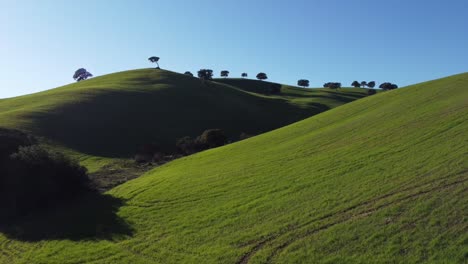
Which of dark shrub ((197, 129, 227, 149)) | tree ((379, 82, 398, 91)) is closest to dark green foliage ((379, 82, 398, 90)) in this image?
tree ((379, 82, 398, 91))

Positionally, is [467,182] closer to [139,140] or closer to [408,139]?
[408,139]

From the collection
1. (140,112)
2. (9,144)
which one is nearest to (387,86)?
(140,112)

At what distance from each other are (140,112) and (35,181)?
186 ft

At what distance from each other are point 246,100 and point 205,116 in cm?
3034

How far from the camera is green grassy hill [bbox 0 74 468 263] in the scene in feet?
54.2

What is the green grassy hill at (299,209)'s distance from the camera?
16.5m

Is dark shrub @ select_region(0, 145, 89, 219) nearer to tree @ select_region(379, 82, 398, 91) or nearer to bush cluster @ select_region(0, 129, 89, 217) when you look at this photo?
bush cluster @ select_region(0, 129, 89, 217)

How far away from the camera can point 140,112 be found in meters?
87.7

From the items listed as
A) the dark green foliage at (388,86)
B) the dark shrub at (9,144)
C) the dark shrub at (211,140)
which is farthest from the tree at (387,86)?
the dark shrub at (9,144)

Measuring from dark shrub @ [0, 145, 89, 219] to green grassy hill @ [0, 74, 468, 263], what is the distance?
110 inches

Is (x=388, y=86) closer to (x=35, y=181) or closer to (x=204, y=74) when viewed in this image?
(x=204, y=74)

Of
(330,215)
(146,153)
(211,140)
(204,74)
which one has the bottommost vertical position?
(330,215)

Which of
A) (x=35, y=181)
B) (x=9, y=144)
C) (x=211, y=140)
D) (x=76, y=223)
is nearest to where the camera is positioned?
(x=76, y=223)

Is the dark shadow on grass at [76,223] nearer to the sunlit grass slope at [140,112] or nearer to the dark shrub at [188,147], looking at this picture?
the dark shrub at [188,147]
